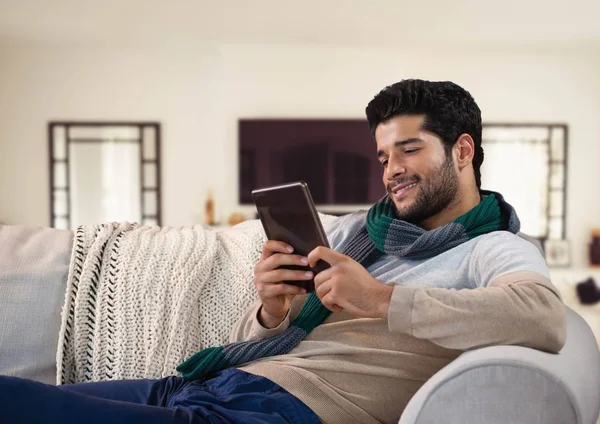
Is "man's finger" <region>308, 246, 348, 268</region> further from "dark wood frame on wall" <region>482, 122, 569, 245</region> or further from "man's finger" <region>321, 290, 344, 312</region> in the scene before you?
"dark wood frame on wall" <region>482, 122, 569, 245</region>

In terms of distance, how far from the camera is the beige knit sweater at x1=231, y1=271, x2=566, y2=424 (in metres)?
1.05

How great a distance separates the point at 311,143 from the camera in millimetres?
6301

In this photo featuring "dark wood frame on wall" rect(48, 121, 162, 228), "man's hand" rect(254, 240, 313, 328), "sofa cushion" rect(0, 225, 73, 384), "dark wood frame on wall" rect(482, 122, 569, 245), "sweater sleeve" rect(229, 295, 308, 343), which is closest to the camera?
"man's hand" rect(254, 240, 313, 328)

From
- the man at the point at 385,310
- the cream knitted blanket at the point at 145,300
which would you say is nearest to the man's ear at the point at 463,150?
the man at the point at 385,310

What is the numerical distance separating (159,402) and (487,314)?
71 centimetres

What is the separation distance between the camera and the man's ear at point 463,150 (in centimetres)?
150

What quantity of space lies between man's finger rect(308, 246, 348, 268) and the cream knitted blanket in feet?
1.48

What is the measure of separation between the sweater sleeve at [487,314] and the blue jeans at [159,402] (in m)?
0.31

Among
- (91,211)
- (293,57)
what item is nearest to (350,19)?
(293,57)

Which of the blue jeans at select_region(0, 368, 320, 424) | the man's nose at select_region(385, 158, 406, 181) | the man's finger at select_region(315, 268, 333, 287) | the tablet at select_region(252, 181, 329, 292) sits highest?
the man's nose at select_region(385, 158, 406, 181)

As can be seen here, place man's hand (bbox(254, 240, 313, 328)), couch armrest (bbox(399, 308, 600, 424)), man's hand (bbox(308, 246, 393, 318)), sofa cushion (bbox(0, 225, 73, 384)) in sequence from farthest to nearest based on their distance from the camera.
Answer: sofa cushion (bbox(0, 225, 73, 384)) → man's hand (bbox(254, 240, 313, 328)) → man's hand (bbox(308, 246, 393, 318)) → couch armrest (bbox(399, 308, 600, 424))

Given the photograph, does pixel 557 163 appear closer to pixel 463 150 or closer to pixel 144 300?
pixel 463 150

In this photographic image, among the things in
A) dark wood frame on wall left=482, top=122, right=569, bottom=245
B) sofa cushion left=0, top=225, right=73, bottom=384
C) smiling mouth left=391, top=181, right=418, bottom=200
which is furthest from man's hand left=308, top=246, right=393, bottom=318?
dark wood frame on wall left=482, top=122, right=569, bottom=245

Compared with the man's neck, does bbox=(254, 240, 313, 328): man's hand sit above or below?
below
